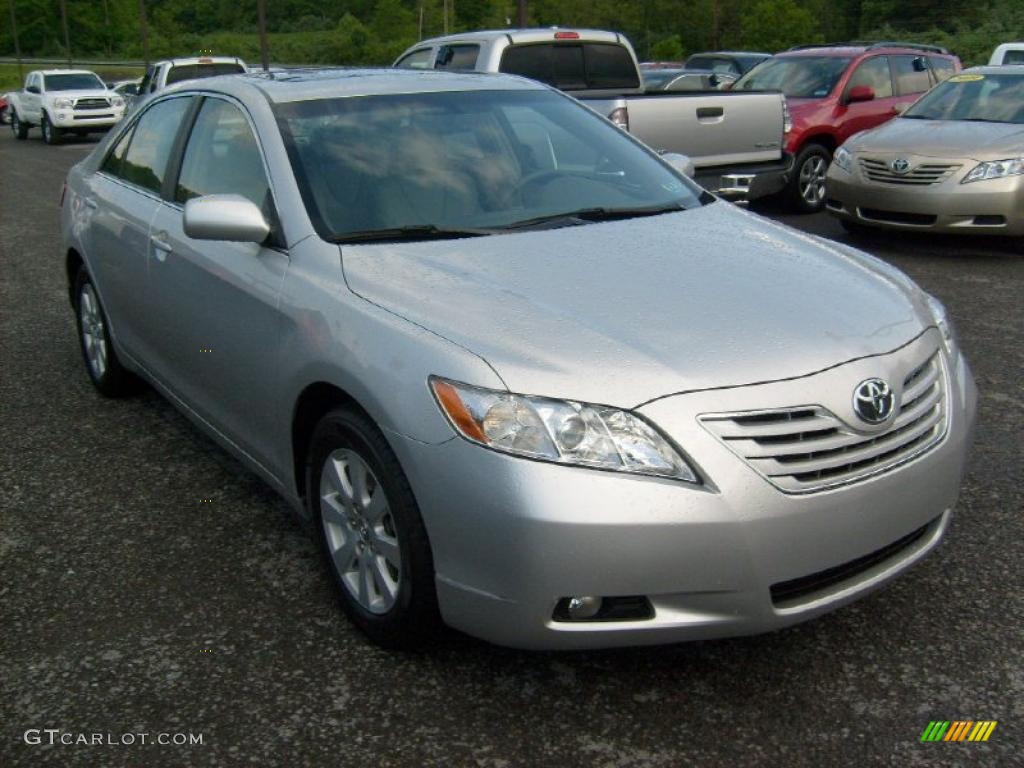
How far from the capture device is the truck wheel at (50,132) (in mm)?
25886

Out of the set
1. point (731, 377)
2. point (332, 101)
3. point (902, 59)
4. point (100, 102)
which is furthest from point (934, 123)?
point (100, 102)

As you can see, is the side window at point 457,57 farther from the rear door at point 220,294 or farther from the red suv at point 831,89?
the rear door at point 220,294

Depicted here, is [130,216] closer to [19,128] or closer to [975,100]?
[975,100]

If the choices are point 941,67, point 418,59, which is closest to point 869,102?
point 941,67

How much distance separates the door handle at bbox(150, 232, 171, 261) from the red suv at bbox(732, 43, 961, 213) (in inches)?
329

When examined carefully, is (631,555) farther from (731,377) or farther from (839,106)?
(839,106)

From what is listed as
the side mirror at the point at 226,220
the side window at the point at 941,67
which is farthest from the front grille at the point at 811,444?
the side window at the point at 941,67

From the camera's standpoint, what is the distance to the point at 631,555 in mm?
2576

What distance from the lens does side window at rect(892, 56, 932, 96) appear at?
13.1 metres

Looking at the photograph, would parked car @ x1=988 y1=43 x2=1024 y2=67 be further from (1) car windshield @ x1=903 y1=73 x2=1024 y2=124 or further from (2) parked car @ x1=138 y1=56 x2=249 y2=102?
(2) parked car @ x1=138 y1=56 x2=249 y2=102

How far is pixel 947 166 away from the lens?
8.88m

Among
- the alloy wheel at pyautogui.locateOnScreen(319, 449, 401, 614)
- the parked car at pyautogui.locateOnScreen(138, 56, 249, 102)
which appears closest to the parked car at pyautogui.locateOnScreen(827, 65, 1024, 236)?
the alloy wheel at pyautogui.locateOnScreen(319, 449, 401, 614)

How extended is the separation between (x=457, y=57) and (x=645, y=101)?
2368mm

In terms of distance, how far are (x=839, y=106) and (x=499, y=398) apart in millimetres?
10495
